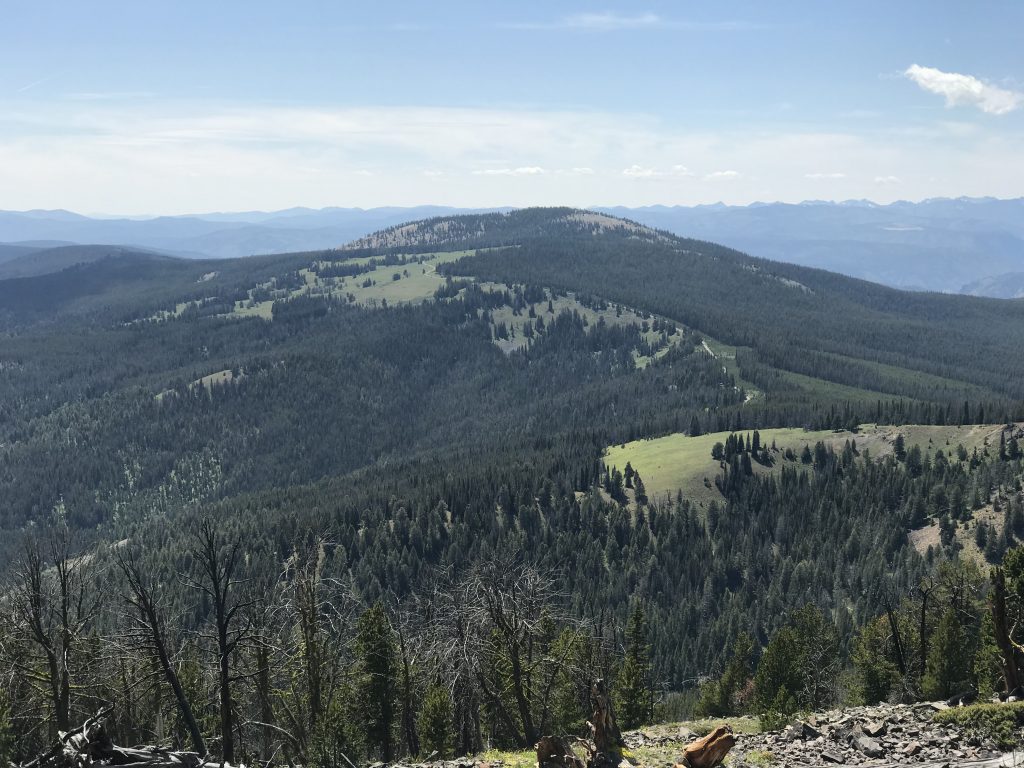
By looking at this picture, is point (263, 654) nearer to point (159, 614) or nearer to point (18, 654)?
point (159, 614)

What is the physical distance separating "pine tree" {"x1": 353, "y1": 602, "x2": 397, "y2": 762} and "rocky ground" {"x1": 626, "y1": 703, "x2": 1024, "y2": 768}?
22951 mm

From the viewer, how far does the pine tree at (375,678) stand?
168ft

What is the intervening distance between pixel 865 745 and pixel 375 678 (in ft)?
113

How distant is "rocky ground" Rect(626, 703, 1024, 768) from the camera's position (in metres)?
26.2

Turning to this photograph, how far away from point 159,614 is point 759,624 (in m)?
132

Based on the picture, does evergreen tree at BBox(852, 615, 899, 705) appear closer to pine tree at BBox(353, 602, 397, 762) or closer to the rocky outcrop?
the rocky outcrop

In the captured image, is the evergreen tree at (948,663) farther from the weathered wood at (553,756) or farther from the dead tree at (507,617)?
the weathered wood at (553,756)

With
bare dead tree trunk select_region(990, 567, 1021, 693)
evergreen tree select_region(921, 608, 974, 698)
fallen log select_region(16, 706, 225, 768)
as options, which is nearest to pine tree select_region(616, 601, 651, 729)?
evergreen tree select_region(921, 608, 974, 698)

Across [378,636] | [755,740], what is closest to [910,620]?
[755,740]

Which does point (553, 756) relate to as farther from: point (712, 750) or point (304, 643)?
point (304, 643)

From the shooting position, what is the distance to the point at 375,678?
52.5m

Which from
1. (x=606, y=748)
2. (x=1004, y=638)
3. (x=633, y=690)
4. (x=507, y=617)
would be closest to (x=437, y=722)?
(x=507, y=617)

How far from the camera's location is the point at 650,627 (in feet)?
437

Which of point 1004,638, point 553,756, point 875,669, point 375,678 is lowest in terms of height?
point 875,669
